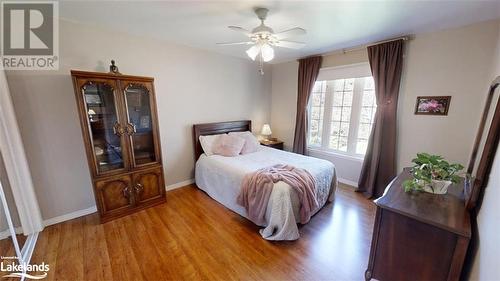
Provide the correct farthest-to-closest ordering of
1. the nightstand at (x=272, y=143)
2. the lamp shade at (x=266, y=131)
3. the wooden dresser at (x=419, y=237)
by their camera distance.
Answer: the lamp shade at (x=266, y=131)
the nightstand at (x=272, y=143)
the wooden dresser at (x=419, y=237)

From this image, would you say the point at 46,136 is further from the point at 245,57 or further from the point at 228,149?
the point at 245,57

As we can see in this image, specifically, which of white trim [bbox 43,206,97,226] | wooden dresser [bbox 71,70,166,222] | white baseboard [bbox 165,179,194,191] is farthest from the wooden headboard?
white trim [bbox 43,206,97,226]

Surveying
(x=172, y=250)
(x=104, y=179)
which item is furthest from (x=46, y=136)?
(x=172, y=250)

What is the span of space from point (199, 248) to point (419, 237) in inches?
73.4

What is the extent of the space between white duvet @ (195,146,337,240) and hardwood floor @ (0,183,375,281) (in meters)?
0.14

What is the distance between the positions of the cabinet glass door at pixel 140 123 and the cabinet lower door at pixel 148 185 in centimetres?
16

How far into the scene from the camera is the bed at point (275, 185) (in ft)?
6.73

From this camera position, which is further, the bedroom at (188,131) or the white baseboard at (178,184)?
the white baseboard at (178,184)

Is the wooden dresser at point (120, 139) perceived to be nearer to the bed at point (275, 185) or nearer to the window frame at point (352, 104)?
the bed at point (275, 185)

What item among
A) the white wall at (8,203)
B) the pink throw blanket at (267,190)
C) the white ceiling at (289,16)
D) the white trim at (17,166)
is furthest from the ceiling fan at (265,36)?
the white wall at (8,203)

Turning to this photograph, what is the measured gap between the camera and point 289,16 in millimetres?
2057

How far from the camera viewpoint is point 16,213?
6.88 feet

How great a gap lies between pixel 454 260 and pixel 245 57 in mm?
3877

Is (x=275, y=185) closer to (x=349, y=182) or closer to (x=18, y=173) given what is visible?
(x=349, y=182)
